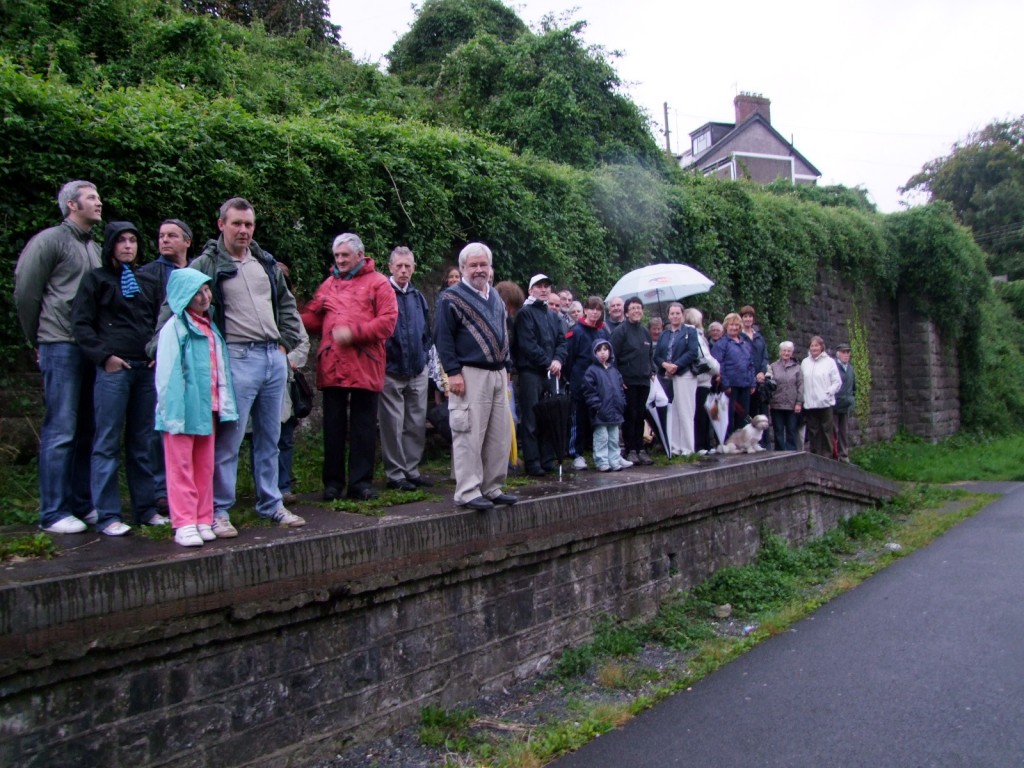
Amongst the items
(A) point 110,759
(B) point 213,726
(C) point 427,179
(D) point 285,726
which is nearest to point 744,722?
(D) point 285,726

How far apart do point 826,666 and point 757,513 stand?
134 inches

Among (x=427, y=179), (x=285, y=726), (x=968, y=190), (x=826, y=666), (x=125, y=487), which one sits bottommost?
(x=826, y=666)

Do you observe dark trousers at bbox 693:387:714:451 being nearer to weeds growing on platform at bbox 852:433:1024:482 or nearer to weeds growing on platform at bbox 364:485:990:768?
weeds growing on platform at bbox 364:485:990:768

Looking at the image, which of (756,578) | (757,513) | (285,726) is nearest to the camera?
(285,726)

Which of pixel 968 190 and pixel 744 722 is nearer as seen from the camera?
pixel 744 722

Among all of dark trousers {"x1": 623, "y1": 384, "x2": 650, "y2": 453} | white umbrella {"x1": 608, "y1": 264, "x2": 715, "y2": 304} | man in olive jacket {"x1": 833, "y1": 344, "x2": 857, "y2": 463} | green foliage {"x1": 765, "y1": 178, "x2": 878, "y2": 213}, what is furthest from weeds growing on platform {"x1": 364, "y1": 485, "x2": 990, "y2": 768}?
green foliage {"x1": 765, "y1": 178, "x2": 878, "y2": 213}

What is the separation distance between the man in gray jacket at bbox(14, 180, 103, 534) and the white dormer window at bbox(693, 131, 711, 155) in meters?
50.7

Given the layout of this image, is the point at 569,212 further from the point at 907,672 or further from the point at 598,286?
the point at 907,672

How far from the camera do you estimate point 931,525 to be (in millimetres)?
12039

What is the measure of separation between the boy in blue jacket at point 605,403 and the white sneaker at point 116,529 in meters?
4.76

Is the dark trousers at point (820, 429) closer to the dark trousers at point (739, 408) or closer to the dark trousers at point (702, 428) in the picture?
the dark trousers at point (739, 408)

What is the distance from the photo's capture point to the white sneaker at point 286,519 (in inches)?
207

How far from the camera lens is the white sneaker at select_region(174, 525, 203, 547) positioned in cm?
453

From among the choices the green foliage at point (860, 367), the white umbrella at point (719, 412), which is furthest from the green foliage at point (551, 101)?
the white umbrella at point (719, 412)
